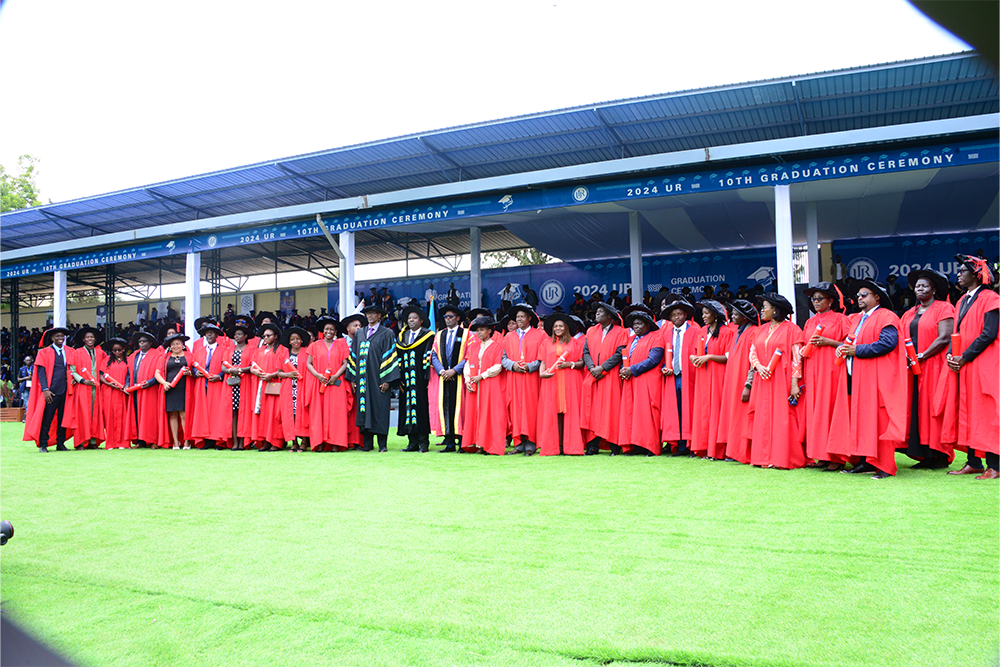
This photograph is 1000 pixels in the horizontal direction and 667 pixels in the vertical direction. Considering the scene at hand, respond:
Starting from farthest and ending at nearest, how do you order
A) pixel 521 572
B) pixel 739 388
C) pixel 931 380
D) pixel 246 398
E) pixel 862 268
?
pixel 862 268 → pixel 246 398 → pixel 739 388 → pixel 931 380 → pixel 521 572

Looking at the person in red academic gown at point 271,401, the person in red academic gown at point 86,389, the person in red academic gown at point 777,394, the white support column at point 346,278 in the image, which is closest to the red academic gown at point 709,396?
the person in red academic gown at point 777,394

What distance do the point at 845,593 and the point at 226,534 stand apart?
339cm

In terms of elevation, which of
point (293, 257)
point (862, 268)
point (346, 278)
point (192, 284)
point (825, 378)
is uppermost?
point (293, 257)

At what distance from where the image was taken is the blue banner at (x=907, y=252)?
1644 centimetres

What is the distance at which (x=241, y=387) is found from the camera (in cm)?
1047

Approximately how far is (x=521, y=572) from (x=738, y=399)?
4.44m

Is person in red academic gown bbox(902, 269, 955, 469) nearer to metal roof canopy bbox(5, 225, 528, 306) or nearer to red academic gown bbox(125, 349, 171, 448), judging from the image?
red academic gown bbox(125, 349, 171, 448)

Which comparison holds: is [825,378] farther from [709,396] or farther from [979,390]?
[709,396]

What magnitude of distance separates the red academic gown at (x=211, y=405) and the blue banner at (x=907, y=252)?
1430 cm

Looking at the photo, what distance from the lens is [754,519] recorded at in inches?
174

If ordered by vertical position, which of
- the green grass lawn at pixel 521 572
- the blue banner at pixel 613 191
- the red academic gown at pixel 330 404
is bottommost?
the green grass lawn at pixel 521 572

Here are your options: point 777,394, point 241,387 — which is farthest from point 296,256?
point 777,394

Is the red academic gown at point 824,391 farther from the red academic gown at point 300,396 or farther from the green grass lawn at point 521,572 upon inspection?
the red academic gown at point 300,396

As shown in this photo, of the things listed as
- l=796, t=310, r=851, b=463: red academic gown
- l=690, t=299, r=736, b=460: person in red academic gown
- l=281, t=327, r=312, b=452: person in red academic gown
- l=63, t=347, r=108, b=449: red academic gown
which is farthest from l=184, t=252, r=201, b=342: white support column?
l=796, t=310, r=851, b=463: red academic gown
